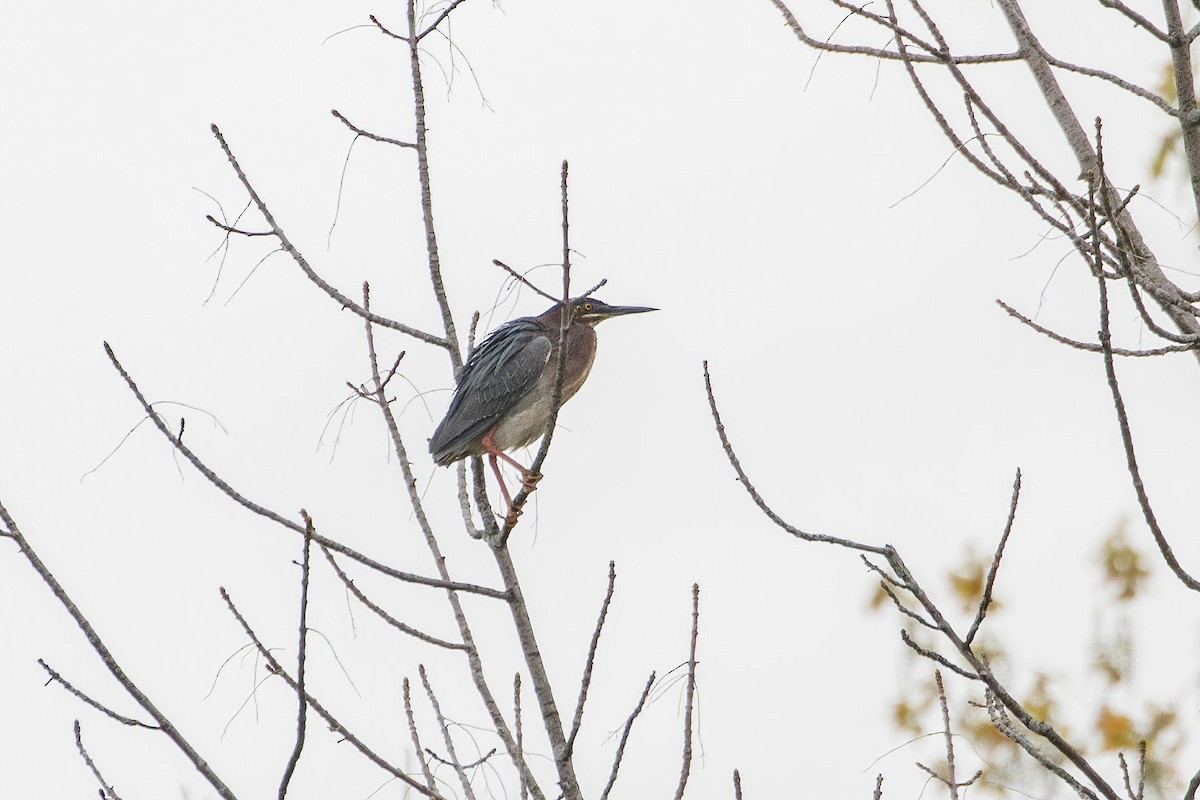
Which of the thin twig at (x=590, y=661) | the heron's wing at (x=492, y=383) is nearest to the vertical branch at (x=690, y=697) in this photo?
the thin twig at (x=590, y=661)

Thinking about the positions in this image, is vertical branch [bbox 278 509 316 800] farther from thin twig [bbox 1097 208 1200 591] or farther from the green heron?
the green heron

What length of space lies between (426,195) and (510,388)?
3291 millimetres

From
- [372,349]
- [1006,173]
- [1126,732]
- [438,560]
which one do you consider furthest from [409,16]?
[1126,732]

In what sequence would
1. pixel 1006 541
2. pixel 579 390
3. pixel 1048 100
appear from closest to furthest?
pixel 1006 541 < pixel 1048 100 < pixel 579 390

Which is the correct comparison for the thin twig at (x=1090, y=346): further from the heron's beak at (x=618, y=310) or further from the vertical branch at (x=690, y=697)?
the heron's beak at (x=618, y=310)

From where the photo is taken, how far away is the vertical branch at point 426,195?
4020mm

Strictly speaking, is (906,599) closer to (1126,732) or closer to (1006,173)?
(1126,732)

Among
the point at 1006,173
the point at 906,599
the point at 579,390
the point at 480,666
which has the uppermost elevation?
the point at 579,390

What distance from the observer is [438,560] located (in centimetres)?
396

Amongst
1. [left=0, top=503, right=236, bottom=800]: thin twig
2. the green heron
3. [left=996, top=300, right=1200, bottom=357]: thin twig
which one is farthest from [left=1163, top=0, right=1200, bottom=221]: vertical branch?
the green heron

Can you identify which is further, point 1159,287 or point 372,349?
point 372,349

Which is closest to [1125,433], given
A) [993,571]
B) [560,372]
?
[993,571]

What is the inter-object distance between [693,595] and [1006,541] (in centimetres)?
83

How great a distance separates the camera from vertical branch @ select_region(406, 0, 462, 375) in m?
4.02
